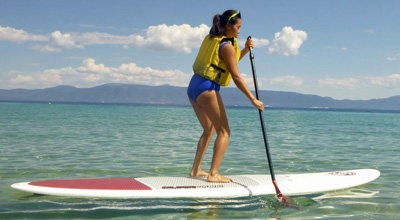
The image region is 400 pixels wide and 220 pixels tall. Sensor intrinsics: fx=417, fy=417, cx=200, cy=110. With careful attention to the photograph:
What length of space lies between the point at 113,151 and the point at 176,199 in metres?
6.74

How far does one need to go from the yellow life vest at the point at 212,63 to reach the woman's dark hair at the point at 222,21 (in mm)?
78

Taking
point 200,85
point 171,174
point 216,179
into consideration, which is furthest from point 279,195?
point 171,174

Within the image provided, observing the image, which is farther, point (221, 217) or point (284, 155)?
point (284, 155)

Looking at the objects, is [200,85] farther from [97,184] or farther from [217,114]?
[97,184]

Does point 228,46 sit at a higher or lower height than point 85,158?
higher

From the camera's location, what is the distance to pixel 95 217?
14.8ft

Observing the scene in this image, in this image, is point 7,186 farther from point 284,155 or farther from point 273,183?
point 284,155

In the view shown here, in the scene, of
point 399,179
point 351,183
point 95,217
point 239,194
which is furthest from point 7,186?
point 399,179

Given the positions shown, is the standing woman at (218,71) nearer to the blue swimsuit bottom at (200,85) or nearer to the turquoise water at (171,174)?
the blue swimsuit bottom at (200,85)

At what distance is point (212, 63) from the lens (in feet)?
17.1

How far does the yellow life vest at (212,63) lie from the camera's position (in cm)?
521

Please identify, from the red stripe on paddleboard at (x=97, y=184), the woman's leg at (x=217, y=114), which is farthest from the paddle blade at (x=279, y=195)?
the red stripe on paddleboard at (x=97, y=184)

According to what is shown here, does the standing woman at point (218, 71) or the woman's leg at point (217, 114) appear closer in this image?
the standing woman at point (218, 71)

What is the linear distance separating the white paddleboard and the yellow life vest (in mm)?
1392
